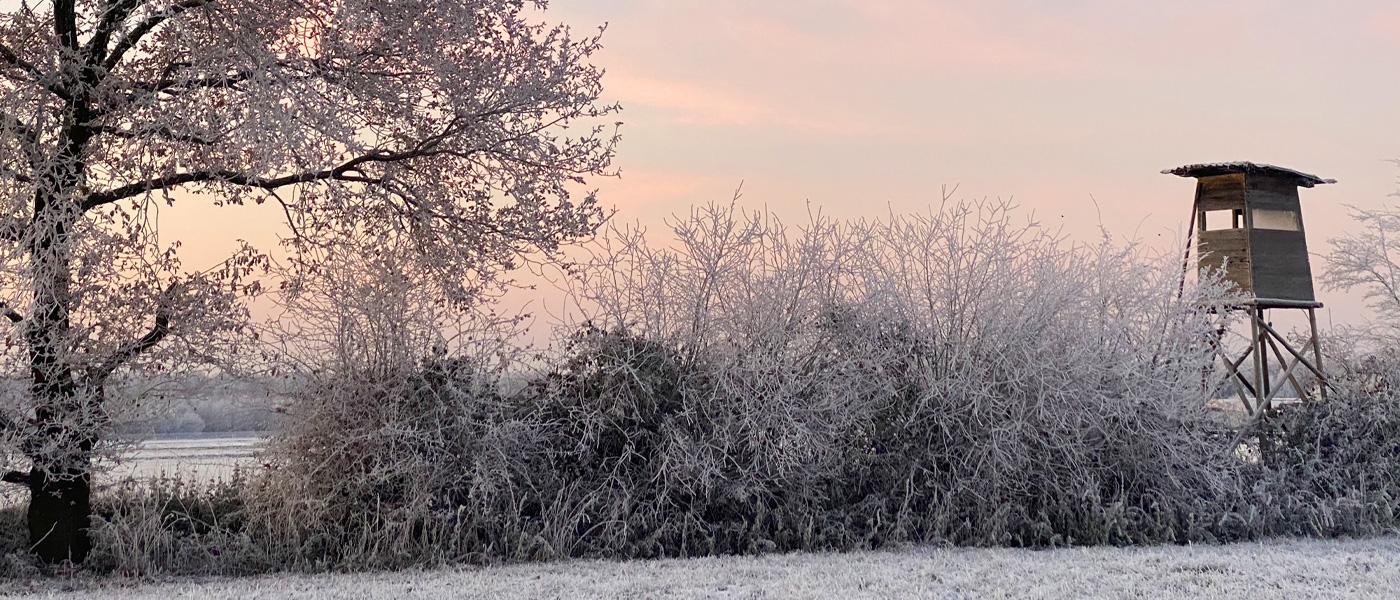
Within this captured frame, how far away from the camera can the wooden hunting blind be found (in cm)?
1371

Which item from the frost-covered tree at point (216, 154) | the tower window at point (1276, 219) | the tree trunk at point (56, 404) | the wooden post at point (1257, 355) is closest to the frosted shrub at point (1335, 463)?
the wooden post at point (1257, 355)

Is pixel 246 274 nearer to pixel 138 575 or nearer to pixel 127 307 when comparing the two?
pixel 127 307

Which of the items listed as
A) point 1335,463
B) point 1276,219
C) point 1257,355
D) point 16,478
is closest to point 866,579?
point 1335,463

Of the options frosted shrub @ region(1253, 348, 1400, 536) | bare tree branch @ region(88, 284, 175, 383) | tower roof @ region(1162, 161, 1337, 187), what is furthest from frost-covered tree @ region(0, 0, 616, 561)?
tower roof @ region(1162, 161, 1337, 187)

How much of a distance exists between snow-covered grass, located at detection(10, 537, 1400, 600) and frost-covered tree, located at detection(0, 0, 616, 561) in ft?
4.83

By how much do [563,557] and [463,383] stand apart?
1.39 metres

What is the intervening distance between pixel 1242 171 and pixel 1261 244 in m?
0.91

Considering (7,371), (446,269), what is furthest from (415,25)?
(7,371)

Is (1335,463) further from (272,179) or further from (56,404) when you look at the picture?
(56,404)

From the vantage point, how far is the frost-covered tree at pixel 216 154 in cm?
738

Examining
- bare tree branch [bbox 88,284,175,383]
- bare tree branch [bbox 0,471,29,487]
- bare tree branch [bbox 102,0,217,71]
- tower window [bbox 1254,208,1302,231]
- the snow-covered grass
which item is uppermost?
bare tree branch [bbox 102,0,217,71]

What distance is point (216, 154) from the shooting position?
7.90 meters

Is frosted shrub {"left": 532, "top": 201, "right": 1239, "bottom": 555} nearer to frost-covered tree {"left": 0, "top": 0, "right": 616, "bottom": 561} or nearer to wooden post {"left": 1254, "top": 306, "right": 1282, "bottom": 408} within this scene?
frost-covered tree {"left": 0, "top": 0, "right": 616, "bottom": 561}

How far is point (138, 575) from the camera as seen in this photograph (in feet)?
25.1
